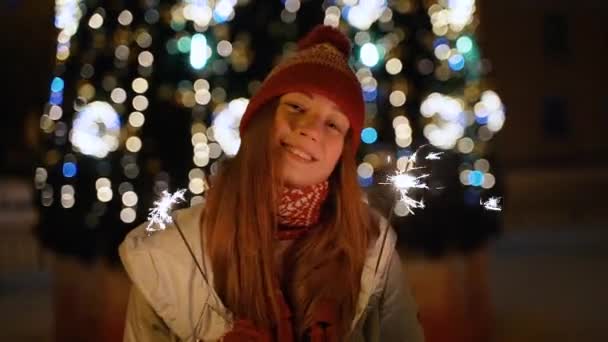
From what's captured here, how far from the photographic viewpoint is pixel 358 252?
2.36 m

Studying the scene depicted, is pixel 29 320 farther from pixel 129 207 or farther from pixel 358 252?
pixel 358 252

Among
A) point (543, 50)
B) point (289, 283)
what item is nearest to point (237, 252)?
point (289, 283)

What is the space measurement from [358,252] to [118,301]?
3976 millimetres

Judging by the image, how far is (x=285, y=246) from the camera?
2.41 meters

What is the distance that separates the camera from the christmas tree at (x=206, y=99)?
5367 mm

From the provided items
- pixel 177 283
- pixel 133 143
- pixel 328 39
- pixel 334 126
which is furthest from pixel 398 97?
pixel 177 283

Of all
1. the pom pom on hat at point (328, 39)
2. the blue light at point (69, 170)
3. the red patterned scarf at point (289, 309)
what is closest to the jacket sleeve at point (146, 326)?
the red patterned scarf at point (289, 309)

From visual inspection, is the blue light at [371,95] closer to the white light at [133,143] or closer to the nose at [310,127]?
the white light at [133,143]

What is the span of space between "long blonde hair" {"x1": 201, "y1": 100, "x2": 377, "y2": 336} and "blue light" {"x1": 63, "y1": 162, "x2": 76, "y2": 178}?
3.38 m

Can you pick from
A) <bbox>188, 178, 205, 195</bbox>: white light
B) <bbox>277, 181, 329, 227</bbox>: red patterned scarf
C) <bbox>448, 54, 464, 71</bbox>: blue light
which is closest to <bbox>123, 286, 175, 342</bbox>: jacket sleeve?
<bbox>277, 181, 329, 227</bbox>: red patterned scarf

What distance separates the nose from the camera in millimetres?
2273

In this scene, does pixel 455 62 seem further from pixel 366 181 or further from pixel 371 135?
pixel 366 181

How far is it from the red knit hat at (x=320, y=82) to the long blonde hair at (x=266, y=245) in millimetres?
51

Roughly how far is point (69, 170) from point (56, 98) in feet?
1.95
